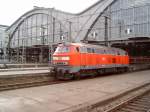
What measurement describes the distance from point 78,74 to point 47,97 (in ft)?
29.5

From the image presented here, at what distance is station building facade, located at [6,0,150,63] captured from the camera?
60.1 metres

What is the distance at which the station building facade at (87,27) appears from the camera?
60.1m

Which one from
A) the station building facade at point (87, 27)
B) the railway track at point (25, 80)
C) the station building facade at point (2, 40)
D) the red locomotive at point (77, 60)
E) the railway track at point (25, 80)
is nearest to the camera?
the railway track at point (25, 80)

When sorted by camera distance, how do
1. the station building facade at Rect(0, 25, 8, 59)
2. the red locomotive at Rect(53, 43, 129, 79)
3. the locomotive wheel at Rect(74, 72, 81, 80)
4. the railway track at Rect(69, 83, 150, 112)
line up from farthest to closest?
1. the station building facade at Rect(0, 25, 8, 59)
2. the locomotive wheel at Rect(74, 72, 81, 80)
3. the red locomotive at Rect(53, 43, 129, 79)
4. the railway track at Rect(69, 83, 150, 112)

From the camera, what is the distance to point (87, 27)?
74875 mm

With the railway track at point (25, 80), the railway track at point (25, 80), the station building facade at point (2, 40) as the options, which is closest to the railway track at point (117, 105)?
the railway track at point (25, 80)

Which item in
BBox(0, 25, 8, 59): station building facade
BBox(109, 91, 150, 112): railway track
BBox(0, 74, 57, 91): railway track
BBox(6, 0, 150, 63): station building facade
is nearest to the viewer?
BBox(109, 91, 150, 112): railway track

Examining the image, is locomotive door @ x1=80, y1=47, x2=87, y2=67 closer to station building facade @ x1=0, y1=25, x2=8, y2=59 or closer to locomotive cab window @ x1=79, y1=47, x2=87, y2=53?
locomotive cab window @ x1=79, y1=47, x2=87, y2=53

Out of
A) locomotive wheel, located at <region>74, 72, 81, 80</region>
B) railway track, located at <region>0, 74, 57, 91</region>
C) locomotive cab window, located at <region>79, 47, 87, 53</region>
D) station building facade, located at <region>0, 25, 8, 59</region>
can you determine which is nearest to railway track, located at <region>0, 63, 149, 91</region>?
railway track, located at <region>0, 74, 57, 91</region>

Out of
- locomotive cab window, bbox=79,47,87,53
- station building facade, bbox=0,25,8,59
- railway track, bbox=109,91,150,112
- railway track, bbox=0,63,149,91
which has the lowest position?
railway track, bbox=109,91,150,112

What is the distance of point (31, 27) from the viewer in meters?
91.8

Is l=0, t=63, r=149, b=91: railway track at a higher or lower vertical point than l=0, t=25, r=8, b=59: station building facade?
lower

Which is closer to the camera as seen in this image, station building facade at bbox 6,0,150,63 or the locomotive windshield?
the locomotive windshield

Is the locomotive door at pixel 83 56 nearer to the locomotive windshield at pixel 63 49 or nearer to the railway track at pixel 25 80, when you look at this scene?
the locomotive windshield at pixel 63 49
